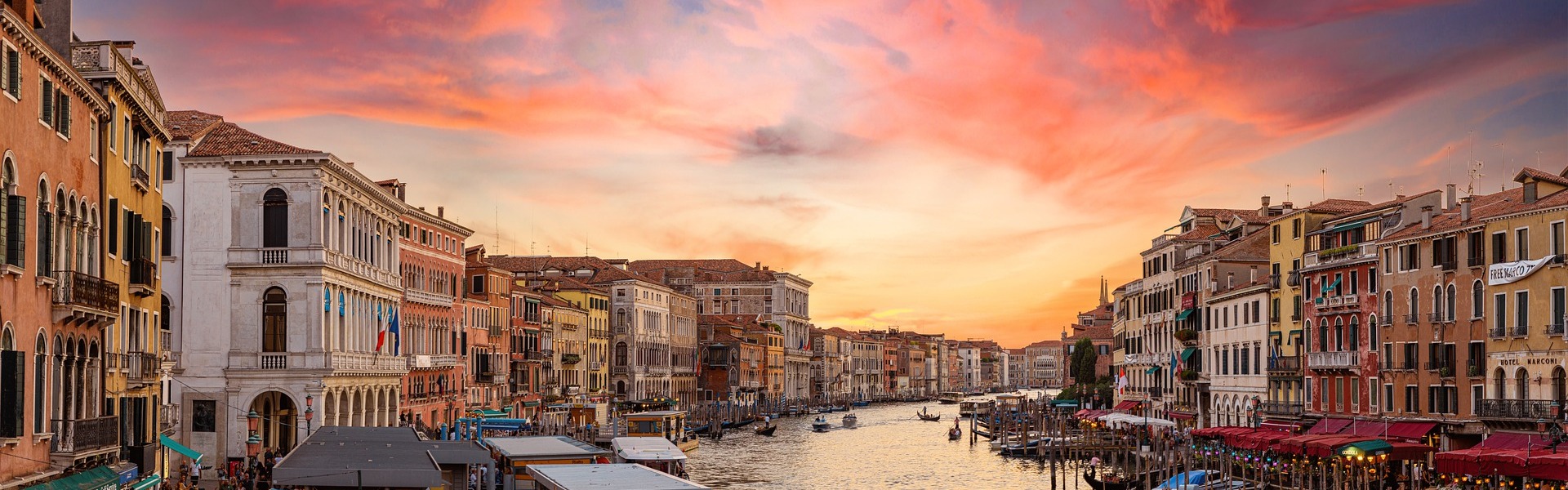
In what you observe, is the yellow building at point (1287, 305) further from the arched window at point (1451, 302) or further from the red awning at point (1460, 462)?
the red awning at point (1460, 462)

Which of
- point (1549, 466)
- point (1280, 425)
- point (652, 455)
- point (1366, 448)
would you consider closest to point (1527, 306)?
point (1366, 448)

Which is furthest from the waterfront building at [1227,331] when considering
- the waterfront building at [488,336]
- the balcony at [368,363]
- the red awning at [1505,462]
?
the waterfront building at [488,336]

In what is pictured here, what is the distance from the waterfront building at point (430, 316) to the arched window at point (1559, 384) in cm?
3209

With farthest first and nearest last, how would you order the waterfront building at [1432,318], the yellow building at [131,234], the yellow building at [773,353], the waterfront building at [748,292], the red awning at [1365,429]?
the waterfront building at [748,292], the yellow building at [773,353], the red awning at [1365,429], the waterfront building at [1432,318], the yellow building at [131,234]

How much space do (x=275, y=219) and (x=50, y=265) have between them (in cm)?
2201

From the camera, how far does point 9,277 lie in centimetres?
1625

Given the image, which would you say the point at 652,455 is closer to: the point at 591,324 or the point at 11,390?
the point at 11,390

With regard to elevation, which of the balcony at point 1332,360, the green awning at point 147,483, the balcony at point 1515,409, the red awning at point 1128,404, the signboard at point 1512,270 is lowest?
the red awning at point 1128,404

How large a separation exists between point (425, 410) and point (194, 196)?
16935 mm

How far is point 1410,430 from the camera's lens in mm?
37969

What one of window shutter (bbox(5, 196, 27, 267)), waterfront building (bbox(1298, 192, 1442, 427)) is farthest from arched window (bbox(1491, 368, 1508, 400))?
window shutter (bbox(5, 196, 27, 267))

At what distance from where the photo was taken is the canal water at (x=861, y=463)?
50656 mm

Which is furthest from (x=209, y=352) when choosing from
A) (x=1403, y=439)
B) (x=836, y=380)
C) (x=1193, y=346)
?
(x=836, y=380)

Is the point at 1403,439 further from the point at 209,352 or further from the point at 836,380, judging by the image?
the point at 836,380
